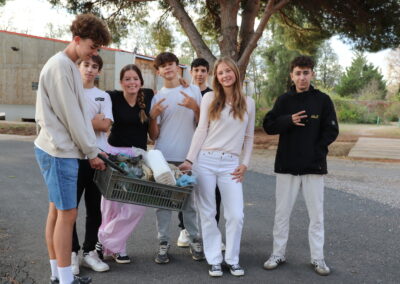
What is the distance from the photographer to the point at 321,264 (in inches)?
160

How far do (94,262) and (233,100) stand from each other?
6.70 feet

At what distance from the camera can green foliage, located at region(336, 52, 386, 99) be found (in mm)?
60656

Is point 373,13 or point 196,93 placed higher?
point 373,13

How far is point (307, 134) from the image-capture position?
409 centimetres

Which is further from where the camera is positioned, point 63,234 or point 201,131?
point 201,131

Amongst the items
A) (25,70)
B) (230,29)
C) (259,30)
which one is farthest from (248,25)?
(25,70)

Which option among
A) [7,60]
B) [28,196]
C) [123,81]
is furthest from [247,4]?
[7,60]

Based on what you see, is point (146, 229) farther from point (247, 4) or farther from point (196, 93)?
point (247, 4)

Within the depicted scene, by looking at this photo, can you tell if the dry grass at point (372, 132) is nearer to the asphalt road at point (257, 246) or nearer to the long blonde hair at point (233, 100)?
the asphalt road at point (257, 246)

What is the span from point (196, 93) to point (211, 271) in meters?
1.79

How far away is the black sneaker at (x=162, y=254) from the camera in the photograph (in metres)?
A: 4.23

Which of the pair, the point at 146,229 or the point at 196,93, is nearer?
the point at 196,93

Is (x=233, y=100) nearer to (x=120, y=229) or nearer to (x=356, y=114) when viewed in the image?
(x=120, y=229)

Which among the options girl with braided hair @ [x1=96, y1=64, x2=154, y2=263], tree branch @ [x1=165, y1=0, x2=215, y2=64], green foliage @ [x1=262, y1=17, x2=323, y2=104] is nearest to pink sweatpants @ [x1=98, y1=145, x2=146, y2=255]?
girl with braided hair @ [x1=96, y1=64, x2=154, y2=263]
